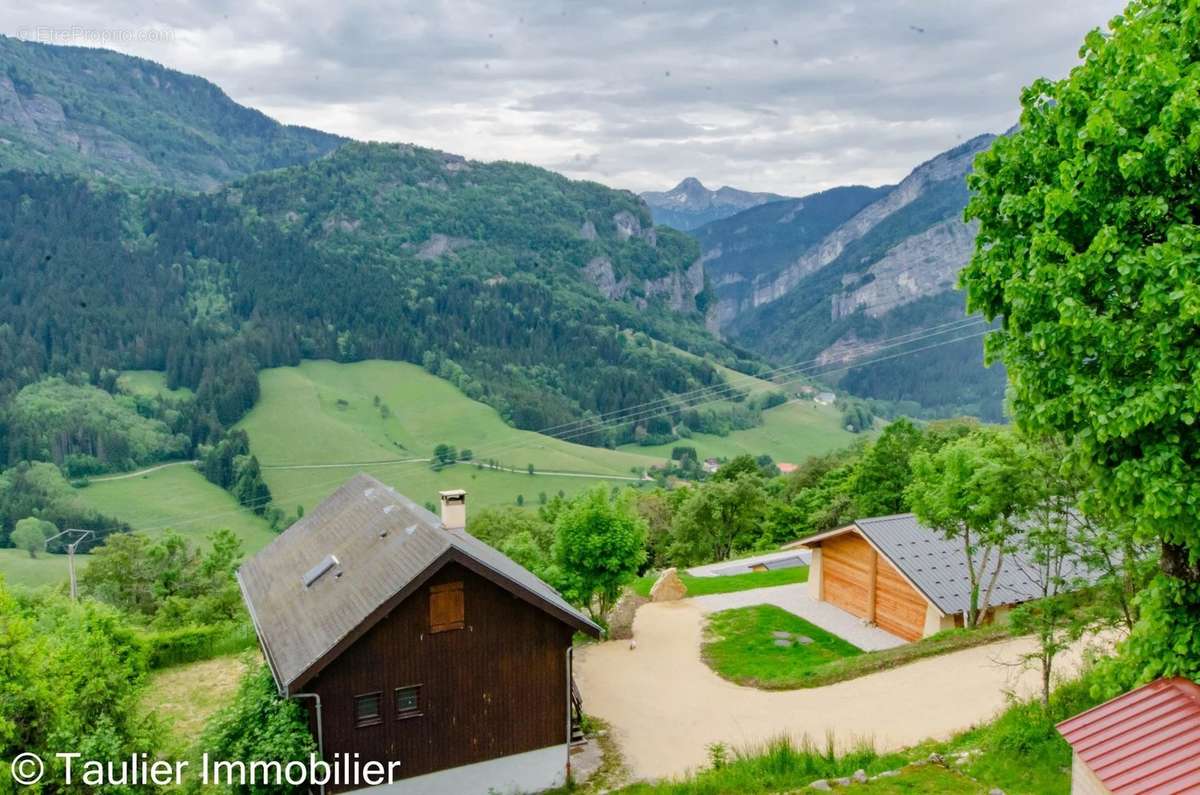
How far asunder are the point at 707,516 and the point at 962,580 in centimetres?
2623

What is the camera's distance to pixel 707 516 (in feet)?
175

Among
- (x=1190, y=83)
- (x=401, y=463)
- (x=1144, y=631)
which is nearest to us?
(x=1190, y=83)

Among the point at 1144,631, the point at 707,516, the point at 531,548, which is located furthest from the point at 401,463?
the point at 1144,631

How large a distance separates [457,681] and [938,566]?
17.2m

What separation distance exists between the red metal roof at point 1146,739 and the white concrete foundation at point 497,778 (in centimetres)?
1062

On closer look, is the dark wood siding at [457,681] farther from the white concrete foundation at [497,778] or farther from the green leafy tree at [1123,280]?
the green leafy tree at [1123,280]

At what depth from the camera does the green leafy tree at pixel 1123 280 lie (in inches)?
374

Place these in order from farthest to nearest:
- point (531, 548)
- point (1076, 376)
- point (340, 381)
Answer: point (340, 381) → point (531, 548) → point (1076, 376)

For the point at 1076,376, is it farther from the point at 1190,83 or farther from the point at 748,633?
the point at 748,633

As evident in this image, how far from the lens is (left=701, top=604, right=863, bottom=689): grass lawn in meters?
24.3

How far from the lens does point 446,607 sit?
57.3ft

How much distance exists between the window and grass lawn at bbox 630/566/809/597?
18.2 meters

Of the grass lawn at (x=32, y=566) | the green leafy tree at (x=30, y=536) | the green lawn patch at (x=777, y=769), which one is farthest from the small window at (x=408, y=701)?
the green leafy tree at (x=30, y=536)

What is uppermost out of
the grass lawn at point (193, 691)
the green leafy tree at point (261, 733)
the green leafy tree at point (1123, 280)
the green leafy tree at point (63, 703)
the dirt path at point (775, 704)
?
the green leafy tree at point (1123, 280)
